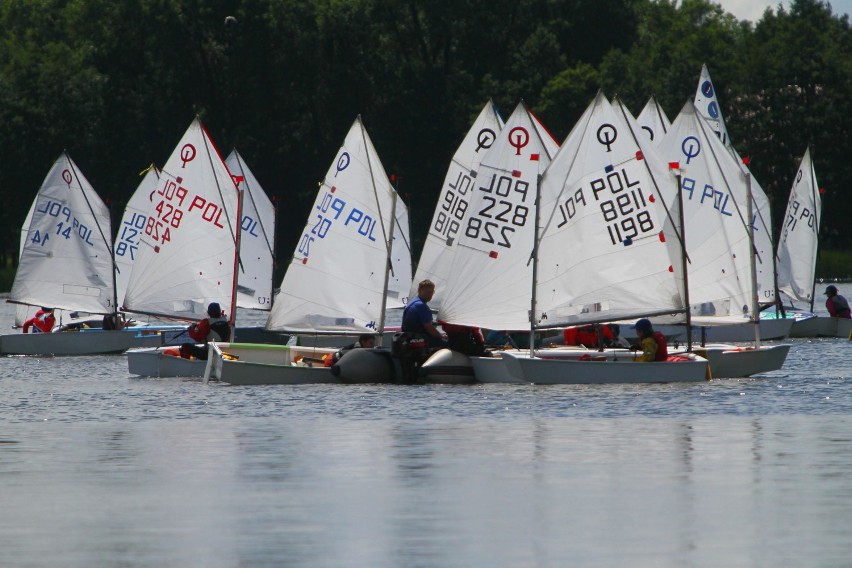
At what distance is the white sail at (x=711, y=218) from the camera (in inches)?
1422

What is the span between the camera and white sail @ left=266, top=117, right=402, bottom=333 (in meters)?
35.1

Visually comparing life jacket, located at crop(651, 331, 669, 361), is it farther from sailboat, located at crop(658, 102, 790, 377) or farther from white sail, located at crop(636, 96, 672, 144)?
white sail, located at crop(636, 96, 672, 144)

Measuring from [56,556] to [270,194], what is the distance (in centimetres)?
8740

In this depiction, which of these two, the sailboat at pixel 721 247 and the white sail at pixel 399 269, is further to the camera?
the white sail at pixel 399 269

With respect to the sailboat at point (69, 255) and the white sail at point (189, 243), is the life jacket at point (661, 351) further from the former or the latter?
the sailboat at point (69, 255)

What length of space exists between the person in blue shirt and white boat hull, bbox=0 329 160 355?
14.0 metres

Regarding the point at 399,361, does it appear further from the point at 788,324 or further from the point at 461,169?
the point at 788,324

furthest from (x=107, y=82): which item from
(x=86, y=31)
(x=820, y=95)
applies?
(x=820, y=95)

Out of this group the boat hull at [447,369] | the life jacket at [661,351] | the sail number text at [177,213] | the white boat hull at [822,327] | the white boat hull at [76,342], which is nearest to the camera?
the life jacket at [661,351]

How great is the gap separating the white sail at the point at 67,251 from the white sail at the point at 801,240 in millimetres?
19151

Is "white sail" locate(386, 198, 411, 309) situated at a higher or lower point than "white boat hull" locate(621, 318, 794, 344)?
higher

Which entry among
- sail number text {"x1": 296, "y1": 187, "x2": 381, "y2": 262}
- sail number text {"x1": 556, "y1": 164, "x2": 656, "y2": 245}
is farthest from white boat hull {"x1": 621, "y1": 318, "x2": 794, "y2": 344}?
sail number text {"x1": 556, "y1": 164, "x2": 656, "y2": 245}

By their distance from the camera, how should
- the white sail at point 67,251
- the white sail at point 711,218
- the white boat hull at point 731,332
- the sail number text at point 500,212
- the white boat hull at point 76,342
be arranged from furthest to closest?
the white boat hull at point 731,332 < the white sail at point 67,251 < the white boat hull at point 76,342 < the white sail at point 711,218 < the sail number text at point 500,212

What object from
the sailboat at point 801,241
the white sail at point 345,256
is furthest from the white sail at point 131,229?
the sailboat at point 801,241
